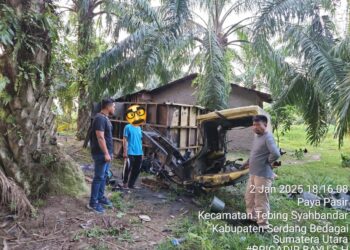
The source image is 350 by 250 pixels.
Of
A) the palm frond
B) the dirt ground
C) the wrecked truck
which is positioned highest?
the palm frond

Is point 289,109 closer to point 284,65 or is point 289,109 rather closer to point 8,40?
point 284,65

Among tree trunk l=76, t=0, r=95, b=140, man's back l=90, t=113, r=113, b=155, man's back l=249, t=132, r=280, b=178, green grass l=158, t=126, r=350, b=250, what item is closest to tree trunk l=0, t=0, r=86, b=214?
man's back l=90, t=113, r=113, b=155

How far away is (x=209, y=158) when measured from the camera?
653cm

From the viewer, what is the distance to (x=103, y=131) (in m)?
5.04

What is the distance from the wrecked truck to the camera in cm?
562

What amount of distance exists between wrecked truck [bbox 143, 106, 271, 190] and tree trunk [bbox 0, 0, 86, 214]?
2.42m

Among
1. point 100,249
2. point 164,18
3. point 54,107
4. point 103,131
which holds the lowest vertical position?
point 100,249

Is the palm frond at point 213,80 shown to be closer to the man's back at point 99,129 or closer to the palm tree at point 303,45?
the palm tree at point 303,45

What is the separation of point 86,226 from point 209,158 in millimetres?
2919

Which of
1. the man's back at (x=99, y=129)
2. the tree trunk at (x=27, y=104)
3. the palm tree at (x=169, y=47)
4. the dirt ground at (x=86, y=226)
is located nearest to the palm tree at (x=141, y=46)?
the palm tree at (x=169, y=47)

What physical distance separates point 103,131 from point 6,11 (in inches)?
83.9

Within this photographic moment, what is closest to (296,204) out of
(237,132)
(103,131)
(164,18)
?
(103,131)

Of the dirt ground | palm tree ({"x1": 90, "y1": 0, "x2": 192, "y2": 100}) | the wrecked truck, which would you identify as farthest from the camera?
palm tree ({"x1": 90, "y1": 0, "x2": 192, "y2": 100})

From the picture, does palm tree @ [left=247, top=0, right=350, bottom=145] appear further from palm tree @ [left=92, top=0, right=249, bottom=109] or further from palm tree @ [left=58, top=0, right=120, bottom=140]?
palm tree @ [left=58, top=0, right=120, bottom=140]
